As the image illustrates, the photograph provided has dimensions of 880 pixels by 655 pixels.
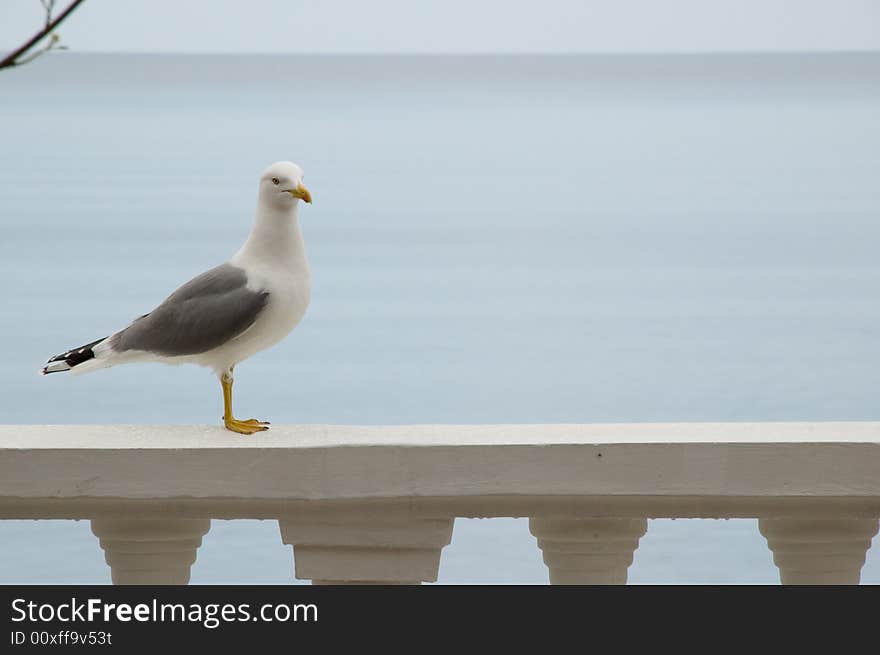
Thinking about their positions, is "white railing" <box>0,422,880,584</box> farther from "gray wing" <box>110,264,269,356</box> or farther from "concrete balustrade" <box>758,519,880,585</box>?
"gray wing" <box>110,264,269,356</box>

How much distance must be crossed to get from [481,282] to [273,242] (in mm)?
7082

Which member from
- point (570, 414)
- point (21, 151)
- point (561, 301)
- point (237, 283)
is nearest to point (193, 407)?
point (570, 414)

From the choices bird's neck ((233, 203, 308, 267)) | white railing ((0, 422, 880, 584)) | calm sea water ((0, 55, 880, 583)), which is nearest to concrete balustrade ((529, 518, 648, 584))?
white railing ((0, 422, 880, 584))

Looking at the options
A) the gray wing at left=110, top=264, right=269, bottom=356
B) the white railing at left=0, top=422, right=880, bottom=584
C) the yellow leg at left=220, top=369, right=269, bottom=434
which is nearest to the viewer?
the white railing at left=0, top=422, right=880, bottom=584

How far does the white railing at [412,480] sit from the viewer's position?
4.34ft

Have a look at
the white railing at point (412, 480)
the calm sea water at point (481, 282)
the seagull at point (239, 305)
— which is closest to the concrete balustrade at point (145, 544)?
the white railing at point (412, 480)

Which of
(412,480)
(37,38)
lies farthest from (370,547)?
(37,38)

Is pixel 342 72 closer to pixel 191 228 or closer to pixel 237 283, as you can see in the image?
pixel 191 228

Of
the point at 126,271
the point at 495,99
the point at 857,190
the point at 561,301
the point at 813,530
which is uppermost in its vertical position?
the point at 495,99

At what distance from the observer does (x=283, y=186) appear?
1.54 metres

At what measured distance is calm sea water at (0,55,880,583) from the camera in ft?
18.0

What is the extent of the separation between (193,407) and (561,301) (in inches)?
111

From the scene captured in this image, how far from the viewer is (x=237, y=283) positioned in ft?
5.09

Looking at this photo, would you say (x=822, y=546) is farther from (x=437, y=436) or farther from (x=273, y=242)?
(x=273, y=242)
